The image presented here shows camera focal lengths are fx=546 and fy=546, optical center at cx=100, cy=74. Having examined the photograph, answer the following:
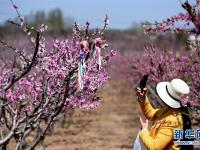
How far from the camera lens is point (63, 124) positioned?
17328 mm

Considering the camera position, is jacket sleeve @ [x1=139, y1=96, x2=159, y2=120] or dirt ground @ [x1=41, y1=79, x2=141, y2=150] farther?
dirt ground @ [x1=41, y1=79, x2=141, y2=150]

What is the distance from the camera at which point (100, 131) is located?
16.7 metres

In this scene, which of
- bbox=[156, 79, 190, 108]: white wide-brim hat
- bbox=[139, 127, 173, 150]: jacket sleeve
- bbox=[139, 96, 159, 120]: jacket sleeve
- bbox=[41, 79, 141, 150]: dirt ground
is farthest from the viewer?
bbox=[41, 79, 141, 150]: dirt ground

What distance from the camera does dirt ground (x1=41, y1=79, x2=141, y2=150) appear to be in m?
13.5

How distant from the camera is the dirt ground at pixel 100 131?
13528 millimetres

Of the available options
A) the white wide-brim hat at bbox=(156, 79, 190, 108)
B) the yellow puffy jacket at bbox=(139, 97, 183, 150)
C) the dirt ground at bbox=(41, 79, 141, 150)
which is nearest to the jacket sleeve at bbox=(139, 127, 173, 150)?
the yellow puffy jacket at bbox=(139, 97, 183, 150)

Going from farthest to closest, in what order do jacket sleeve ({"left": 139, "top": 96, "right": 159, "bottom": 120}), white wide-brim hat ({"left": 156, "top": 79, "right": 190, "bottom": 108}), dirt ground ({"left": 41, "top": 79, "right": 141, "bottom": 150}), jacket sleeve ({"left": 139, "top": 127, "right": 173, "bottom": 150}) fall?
dirt ground ({"left": 41, "top": 79, "right": 141, "bottom": 150}), jacket sleeve ({"left": 139, "top": 96, "right": 159, "bottom": 120}), white wide-brim hat ({"left": 156, "top": 79, "right": 190, "bottom": 108}), jacket sleeve ({"left": 139, "top": 127, "right": 173, "bottom": 150})

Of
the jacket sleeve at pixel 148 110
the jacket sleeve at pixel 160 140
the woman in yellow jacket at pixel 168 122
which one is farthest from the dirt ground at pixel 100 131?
the jacket sleeve at pixel 160 140

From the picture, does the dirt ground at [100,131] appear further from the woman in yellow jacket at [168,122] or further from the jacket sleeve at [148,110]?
the woman in yellow jacket at [168,122]

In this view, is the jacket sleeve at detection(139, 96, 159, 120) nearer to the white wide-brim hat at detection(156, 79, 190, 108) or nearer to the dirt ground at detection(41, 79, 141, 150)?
the white wide-brim hat at detection(156, 79, 190, 108)

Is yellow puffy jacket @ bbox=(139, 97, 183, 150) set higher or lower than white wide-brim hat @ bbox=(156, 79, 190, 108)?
lower

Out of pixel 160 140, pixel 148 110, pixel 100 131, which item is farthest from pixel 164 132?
pixel 100 131

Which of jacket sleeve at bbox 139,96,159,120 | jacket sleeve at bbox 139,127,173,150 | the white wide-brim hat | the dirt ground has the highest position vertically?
the white wide-brim hat

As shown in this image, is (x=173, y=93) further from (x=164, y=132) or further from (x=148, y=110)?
(x=148, y=110)
